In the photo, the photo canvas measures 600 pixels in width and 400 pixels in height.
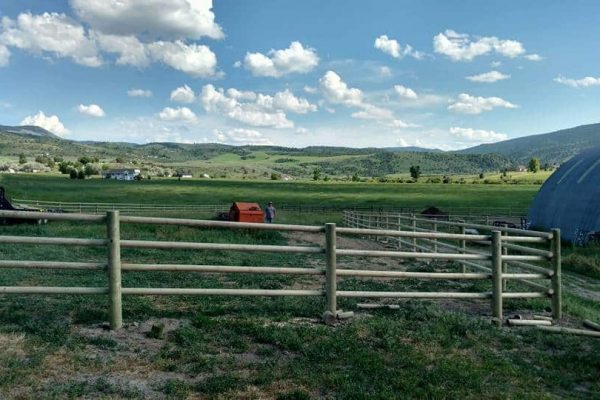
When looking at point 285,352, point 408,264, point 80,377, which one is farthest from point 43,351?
point 408,264

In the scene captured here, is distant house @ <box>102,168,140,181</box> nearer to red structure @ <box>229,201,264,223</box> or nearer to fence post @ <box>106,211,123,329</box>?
red structure @ <box>229,201,264,223</box>

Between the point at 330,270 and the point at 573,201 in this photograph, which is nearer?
the point at 330,270

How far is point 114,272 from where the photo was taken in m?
6.37

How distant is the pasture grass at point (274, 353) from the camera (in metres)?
4.99

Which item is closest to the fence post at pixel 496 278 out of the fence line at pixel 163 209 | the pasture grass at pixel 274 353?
the pasture grass at pixel 274 353

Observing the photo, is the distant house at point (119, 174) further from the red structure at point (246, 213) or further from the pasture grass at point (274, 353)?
the pasture grass at point (274, 353)

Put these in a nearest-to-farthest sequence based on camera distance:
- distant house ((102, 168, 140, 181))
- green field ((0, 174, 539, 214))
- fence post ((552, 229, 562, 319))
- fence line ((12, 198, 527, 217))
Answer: fence post ((552, 229, 562, 319))
fence line ((12, 198, 527, 217))
green field ((0, 174, 539, 214))
distant house ((102, 168, 140, 181))

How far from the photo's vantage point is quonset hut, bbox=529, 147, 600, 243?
1048 inches

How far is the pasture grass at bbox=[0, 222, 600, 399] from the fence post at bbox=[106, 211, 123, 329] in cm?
20

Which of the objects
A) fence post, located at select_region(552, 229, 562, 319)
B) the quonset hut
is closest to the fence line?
the quonset hut

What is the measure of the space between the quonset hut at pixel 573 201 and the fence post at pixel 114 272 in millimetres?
25201

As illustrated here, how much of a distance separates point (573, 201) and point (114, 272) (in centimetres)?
2844

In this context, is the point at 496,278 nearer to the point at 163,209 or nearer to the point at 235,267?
the point at 235,267

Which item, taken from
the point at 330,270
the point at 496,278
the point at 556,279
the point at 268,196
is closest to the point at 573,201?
the point at 556,279
